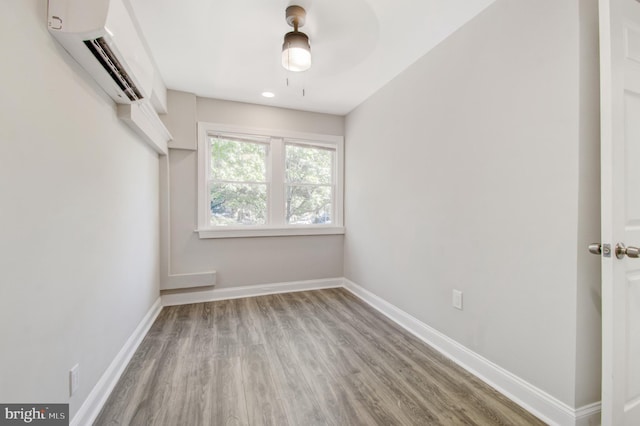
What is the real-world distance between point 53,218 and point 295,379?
165 centimetres

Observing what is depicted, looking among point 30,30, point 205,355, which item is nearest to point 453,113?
point 30,30

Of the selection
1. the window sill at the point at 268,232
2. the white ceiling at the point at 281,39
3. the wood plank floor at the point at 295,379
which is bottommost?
the wood plank floor at the point at 295,379

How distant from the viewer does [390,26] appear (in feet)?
6.69

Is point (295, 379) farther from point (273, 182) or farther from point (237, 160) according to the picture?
point (237, 160)

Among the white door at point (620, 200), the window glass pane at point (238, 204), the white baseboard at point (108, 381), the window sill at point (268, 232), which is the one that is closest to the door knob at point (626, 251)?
the white door at point (620, 200)

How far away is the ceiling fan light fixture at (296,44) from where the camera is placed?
6.06ft

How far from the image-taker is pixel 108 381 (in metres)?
1.73

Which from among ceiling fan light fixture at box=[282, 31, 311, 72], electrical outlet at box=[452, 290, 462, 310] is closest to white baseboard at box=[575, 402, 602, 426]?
electrical outlet at box=[452, 290, 462, 310]

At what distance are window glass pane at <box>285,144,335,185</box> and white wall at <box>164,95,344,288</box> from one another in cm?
28

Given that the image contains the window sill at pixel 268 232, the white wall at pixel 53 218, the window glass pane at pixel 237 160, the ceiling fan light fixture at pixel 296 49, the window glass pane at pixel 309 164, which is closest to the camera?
the white wall at pixel 53 218

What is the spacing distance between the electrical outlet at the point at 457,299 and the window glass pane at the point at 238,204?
245 cm

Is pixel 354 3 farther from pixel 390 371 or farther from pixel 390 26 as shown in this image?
pixel 390 371

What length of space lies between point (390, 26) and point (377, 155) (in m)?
1.35

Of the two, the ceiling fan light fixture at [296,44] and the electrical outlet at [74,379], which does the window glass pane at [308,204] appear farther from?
the electrical outlet at [74,379]
